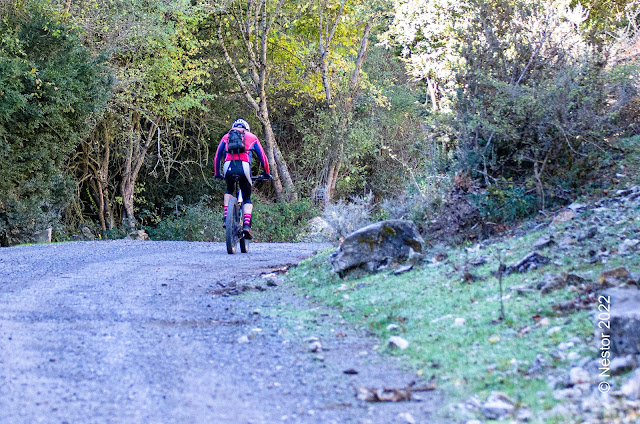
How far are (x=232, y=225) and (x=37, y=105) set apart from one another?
754 cm

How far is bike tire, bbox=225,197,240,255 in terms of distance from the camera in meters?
12.6

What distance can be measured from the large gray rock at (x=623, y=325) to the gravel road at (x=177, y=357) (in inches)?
47.2

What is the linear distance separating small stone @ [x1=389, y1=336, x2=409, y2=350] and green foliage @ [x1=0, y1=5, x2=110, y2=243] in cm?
1319

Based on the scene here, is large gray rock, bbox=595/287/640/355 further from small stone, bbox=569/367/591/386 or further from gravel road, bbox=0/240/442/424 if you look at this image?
gravel road, bbox=0/240/442/424

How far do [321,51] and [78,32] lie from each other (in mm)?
10492

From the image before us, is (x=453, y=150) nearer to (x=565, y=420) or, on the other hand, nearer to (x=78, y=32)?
(x=565, y=420)

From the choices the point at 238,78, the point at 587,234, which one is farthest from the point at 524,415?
the point at 238,78

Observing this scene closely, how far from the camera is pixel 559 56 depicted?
424 inches

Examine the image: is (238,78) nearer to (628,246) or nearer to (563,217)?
(563,217)

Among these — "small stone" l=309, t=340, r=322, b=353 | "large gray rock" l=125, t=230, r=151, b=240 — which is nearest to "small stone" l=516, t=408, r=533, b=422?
"small stone" l=309, t=340, r=322, b=353

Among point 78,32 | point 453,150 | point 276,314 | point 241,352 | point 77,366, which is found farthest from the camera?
point 78,32

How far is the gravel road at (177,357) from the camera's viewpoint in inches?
181

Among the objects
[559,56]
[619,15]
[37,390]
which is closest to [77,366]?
[37,390]

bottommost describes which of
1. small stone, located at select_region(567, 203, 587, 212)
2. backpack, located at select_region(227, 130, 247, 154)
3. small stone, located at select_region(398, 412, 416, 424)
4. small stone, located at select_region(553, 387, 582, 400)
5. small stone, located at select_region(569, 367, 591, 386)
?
small stone, located at select_region(398, 412, 416, 424)
